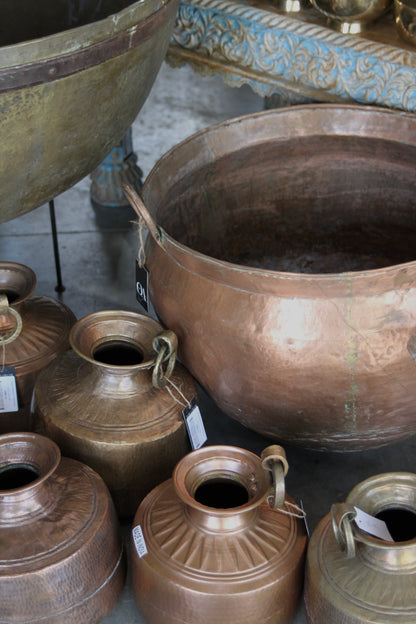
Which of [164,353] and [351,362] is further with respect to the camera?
[164,353]

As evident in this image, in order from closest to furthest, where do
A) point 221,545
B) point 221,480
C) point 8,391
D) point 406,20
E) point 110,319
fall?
point 221,545
point 221,480
point 110,319
point 8,391
point 406,20

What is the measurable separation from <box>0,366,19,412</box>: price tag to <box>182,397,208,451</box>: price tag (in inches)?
20.5

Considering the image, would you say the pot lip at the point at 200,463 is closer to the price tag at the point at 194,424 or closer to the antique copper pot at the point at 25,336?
the price tag at the point at 194,424

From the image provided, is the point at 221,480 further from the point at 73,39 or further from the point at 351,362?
the point at 73,39

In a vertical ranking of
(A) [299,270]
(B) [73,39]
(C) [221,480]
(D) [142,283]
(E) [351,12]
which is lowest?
(A) [299,270]

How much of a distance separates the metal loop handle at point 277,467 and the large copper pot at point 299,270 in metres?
0.27

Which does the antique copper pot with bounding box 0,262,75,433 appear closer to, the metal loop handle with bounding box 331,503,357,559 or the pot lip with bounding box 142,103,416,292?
the pot lip with bounding box 142,103,416,292

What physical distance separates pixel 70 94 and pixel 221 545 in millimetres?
1086

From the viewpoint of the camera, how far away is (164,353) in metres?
2.07

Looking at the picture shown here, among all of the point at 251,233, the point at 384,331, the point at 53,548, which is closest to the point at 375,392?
the point at 384,331

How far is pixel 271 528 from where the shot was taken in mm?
1801

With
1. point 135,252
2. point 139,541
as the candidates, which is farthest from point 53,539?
point 135,252

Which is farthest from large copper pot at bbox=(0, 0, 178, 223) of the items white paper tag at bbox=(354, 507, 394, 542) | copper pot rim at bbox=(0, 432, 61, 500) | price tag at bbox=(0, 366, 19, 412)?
white paper tag at bbox=(354, 507, 394, 542)

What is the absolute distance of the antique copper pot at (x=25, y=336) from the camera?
234 cm
